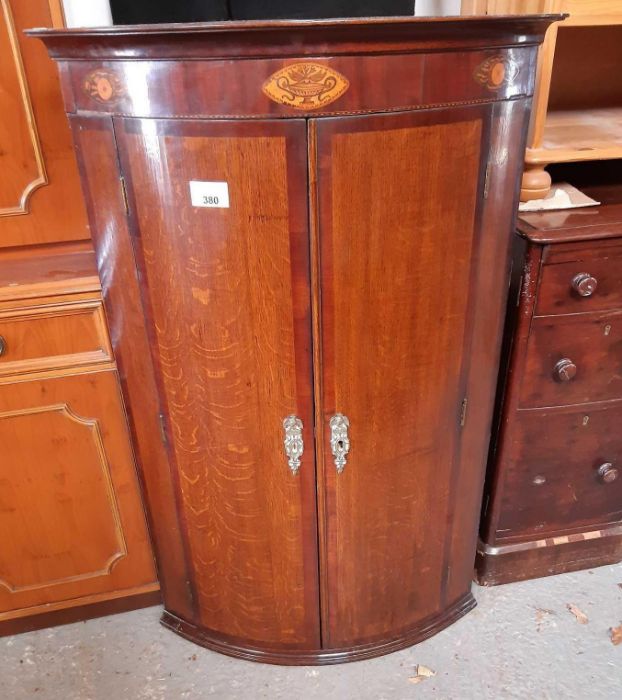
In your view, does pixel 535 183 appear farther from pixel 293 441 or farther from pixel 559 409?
pixel 293 441

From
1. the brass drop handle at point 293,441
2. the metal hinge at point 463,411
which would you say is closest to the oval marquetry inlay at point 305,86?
the brass drop handle at point 293,441

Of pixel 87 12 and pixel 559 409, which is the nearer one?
pixel 87 12

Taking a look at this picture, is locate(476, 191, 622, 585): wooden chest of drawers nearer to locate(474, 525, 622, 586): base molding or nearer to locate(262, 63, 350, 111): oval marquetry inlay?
locate(474, 525, 622, 586): base molding

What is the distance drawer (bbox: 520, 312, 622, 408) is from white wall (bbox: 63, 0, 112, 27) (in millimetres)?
1122

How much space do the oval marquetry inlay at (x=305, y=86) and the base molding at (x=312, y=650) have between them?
123 cm

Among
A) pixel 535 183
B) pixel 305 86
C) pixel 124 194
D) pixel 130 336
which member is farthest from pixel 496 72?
pixel 130 336

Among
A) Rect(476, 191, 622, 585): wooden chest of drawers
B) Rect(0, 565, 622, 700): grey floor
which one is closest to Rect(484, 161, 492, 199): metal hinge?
Rect(476, 191, 622, 585): wooden chest of drawers

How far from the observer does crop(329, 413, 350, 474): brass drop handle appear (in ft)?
3.93

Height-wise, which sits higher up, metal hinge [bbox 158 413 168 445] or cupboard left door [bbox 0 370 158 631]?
metal hinge [bbox 158 413 168 445]

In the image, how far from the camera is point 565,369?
142 centimetres

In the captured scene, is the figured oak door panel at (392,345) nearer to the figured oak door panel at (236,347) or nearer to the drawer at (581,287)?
the figured oak door panel at (236,347)

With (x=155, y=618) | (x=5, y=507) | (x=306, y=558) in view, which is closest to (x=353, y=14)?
(x=306, y=558)

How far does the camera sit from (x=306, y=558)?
4.46 ft

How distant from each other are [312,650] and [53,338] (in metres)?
0.94
